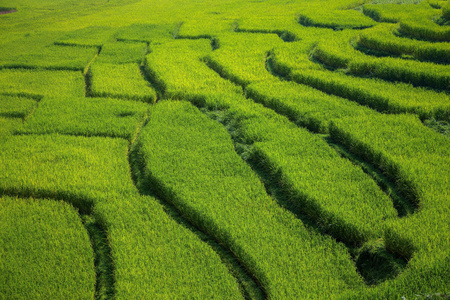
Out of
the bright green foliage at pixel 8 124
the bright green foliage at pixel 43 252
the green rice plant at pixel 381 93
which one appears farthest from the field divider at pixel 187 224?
the green rice plant at pixel 381 93

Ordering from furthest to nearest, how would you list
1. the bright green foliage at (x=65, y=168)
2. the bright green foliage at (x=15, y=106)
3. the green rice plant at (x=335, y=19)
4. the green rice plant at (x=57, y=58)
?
the green rice plant at (x=335, y=19), the green rice plant at (x=57, y=58), the bright green foliage at (x=15, y=106), the bright green foliage at (x=65, y=168)

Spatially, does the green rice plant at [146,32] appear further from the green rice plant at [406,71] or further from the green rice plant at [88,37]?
the green rice plant at [406,71]

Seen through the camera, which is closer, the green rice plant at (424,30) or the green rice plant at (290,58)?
the green rice plant at (290,58)

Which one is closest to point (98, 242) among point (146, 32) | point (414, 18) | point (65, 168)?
point (65, 168)

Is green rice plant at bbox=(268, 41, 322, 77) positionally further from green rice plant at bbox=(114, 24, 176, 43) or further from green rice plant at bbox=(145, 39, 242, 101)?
green rice plant at bbox=(114, 24, 176, 43)

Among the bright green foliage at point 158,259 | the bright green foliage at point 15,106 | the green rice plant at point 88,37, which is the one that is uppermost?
the green rice plant at point 88,37

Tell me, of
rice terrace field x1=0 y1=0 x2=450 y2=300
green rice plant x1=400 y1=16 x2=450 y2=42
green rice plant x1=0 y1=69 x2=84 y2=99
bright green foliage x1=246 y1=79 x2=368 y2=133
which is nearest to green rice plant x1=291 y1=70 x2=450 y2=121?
rice terrace field x1=0 y1=0 x2=450 y2=300

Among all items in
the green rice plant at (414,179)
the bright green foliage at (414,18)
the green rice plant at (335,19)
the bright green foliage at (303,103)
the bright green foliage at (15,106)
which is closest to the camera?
the green rice plant at (414,179)
